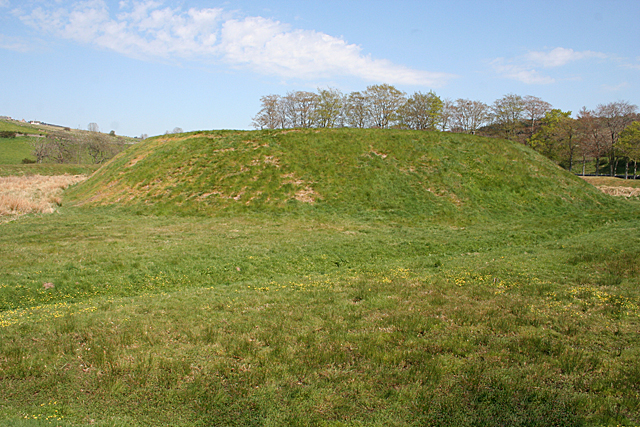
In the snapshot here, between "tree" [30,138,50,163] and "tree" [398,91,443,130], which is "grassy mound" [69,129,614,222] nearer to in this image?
"tree" [398,91,443,130]

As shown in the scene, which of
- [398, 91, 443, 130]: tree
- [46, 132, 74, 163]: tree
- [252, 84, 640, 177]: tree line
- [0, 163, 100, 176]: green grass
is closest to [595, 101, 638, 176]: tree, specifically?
[252, 84, 640, 177]: tree line

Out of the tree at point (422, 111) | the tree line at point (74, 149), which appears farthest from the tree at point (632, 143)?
the tree line at point (74, 149)

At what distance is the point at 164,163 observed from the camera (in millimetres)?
31172

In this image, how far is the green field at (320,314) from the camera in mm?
5484

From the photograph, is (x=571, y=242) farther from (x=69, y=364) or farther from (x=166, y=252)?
(x=69, y=364)

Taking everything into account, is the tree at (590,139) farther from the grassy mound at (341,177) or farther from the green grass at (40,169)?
the green grass at (40,169)

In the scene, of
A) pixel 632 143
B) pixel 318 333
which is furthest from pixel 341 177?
pixel 632 143

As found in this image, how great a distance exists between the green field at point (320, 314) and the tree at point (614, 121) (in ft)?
167

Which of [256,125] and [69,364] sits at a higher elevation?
[256,125]

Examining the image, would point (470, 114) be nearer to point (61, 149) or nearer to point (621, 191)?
point (621, 191)

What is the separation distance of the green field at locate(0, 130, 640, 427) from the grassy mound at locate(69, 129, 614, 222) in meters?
0.45

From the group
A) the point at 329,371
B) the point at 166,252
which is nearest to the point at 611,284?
the point at 329,371

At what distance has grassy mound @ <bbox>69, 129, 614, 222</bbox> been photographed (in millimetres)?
25391

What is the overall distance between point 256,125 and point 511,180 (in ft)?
138
